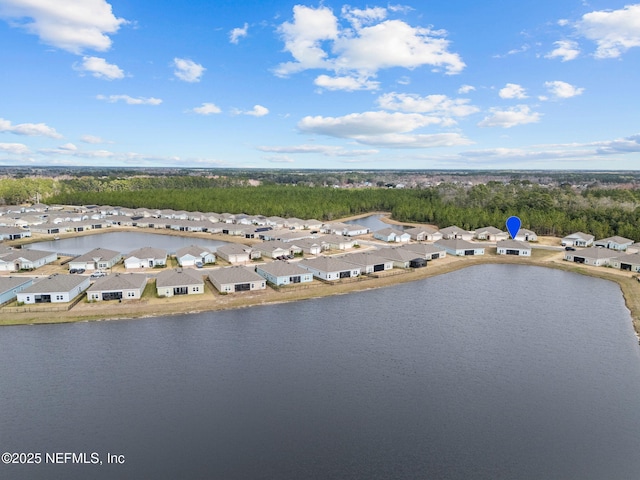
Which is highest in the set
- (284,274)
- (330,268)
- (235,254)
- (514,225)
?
(514,225)

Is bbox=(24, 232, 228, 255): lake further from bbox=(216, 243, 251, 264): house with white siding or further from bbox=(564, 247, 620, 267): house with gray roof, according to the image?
bbox=(564, 247, 620, 267): house with gray roof

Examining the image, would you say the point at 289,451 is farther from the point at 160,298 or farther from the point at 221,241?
the point at 221,241

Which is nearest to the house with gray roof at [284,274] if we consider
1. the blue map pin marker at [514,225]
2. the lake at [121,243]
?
the lake at [121,243]

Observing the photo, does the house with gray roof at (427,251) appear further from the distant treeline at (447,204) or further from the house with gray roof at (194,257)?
the house with gray roof at (194,257)

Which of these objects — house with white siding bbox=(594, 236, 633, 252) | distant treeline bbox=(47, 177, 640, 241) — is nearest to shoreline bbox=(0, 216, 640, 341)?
house with white siding bbox=(594, 236, 633, 252)

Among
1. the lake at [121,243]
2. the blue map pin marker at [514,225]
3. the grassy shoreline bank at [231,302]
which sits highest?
the blue map pin marker at [514,225]

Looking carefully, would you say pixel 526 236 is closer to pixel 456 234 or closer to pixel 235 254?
pixel 456 234

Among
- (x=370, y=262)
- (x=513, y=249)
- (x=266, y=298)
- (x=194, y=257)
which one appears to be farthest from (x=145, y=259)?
(x=513, y=249)
